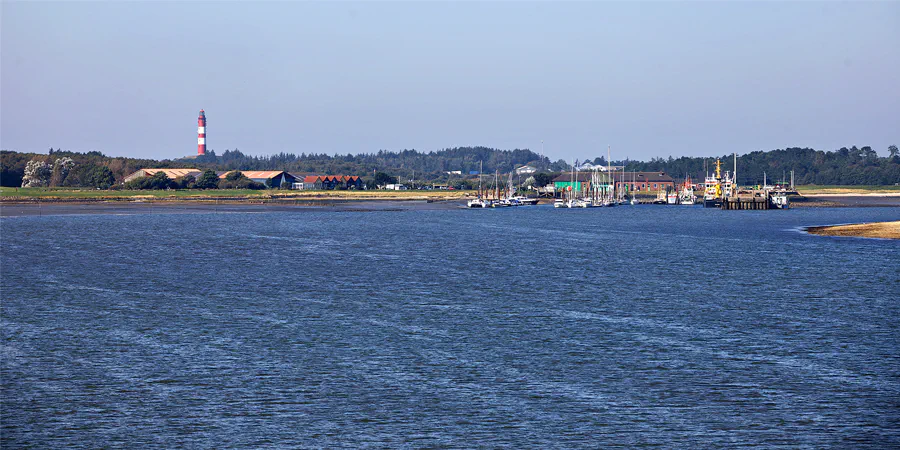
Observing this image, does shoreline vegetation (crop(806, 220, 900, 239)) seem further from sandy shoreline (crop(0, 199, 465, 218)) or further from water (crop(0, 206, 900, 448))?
sandy shoreline (crop(0, 199, 465, 218))

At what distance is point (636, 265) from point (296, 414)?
44.9 m

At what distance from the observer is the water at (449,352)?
21.6m

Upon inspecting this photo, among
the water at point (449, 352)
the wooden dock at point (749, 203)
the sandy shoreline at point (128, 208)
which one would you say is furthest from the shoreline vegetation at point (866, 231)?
the wooden dock at point (749, 203)

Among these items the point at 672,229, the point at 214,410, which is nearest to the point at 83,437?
the point at 214,410

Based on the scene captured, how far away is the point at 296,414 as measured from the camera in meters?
22.7

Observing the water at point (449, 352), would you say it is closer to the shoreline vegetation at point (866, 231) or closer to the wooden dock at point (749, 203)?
the shoreline vegetation at point (866, 231)

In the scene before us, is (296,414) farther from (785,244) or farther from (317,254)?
(785,244)

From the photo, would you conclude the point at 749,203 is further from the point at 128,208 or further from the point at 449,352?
the point at 449,352

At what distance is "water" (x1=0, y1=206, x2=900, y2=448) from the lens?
70.8 ft

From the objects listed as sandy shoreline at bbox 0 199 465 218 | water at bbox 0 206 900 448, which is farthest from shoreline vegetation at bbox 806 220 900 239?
sandy shoreline at bbox 0 199 465 218

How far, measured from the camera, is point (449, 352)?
30.7 metres

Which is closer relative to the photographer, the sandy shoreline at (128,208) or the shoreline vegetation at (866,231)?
the shoreline vegetation at (866,231)

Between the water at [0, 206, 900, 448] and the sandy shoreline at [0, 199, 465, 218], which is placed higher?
the sandy shoreline at [0, 199, 465, 218]

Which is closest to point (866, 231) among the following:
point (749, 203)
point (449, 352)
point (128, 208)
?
point (449, 352)
